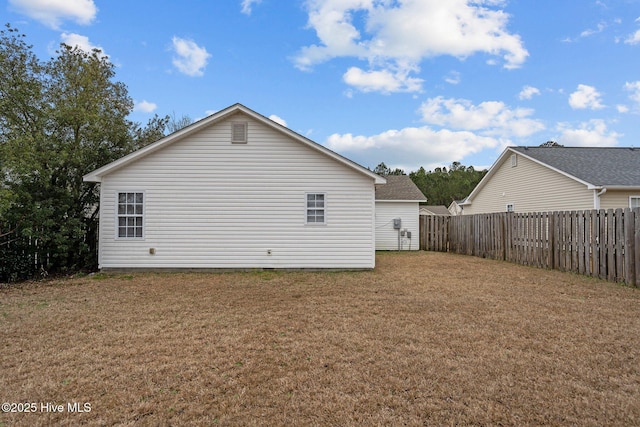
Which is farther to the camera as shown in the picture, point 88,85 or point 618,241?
point 88,85

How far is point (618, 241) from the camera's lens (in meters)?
8.28

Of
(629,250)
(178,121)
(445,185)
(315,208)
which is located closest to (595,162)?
(629,250)

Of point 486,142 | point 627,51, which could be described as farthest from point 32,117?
point 486,142

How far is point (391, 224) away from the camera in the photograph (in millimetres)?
18812

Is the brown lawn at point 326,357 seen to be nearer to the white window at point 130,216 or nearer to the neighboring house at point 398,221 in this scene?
the white window at point 130,216

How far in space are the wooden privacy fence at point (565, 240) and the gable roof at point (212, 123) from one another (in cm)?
565

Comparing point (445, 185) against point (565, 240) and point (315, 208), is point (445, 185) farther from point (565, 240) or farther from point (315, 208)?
point (315, 208)

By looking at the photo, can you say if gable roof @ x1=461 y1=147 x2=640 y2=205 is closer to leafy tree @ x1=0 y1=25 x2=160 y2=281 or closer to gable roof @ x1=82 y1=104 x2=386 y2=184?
gable roof @ x1=82 y1=104 x2=386 y2=184

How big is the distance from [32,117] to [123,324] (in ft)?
30.8

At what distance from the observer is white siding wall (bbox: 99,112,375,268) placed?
10.4 meters

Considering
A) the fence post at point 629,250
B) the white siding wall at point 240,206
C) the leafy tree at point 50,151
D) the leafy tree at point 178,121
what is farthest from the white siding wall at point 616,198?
the leafy tree at point 178,121

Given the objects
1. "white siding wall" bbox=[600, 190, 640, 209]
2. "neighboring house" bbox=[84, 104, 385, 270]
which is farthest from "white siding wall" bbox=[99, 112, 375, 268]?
"white siding wall" bbox=[600, 190, 640, 209]

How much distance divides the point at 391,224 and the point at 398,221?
17.1 inches

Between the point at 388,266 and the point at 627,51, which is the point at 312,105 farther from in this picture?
the point at 627,51
